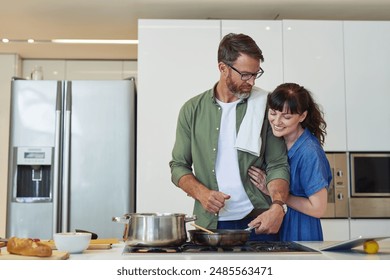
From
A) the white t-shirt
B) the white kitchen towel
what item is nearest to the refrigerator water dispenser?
the white t-shirt

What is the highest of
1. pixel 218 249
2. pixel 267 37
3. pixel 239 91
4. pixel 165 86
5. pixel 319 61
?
pixel 267 37

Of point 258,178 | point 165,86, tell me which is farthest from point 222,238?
point 165,86

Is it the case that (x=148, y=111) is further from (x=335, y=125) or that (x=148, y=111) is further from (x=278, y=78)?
(x=335, y=125)

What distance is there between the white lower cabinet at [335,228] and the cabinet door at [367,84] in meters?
0.50

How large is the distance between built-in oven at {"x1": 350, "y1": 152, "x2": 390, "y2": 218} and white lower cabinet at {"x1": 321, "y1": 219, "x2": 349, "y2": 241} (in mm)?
88

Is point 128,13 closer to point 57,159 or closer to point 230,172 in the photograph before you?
point 57,159

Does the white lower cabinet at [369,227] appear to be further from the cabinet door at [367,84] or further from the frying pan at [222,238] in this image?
the frying pan at [222,238]

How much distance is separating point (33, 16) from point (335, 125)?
2.30 m

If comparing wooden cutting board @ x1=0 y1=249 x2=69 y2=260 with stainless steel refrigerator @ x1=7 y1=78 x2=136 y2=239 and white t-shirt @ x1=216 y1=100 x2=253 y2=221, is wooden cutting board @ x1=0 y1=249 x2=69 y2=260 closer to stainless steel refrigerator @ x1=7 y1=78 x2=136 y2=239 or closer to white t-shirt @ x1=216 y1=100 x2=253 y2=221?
white t-shirt @ x1=216 y1=100 x2=253 y2=221

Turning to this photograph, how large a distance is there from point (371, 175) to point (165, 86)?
1513mm

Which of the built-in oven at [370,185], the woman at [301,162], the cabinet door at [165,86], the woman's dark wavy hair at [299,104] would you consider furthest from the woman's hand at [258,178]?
the built-in oven at [370,185]

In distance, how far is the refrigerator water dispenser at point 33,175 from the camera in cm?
339

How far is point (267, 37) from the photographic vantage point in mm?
3420
